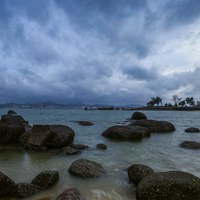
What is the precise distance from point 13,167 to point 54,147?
13.7 ft

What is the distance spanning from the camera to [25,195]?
21.1 ft

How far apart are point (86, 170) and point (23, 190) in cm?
260

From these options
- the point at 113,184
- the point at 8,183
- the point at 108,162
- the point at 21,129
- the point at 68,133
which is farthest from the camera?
the point at 21,129

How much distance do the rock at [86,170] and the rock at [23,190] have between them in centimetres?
191

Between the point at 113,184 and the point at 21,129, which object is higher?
the point at 21,129

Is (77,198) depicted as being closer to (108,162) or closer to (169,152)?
(108,162)

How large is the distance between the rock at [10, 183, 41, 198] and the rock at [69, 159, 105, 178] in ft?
6.28

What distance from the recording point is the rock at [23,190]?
6.41 meters

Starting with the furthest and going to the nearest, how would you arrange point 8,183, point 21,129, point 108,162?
point 21,129, point 108,162, point 8,183

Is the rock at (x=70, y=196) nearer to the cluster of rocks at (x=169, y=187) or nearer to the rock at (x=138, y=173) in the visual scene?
the cluster of rocks at (x=169, y=187)

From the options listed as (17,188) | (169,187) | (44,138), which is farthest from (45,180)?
(44,138)

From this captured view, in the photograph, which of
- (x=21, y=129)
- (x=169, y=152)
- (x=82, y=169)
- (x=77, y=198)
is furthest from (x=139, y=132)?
(x=77, y=198)

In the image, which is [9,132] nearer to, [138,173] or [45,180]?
[45,180]

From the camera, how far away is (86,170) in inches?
331
